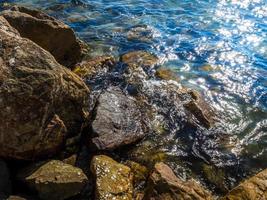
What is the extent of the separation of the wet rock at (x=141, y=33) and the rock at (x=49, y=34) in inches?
103

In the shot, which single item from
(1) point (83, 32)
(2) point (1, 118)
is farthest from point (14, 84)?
(1) point (83, 32)

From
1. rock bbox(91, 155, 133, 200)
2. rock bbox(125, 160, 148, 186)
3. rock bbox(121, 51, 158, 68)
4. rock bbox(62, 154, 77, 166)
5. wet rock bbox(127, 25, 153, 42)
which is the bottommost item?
rock bbox(125, 160, 148, 186)

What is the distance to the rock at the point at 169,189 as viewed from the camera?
6930mm

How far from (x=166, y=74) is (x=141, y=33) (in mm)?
3211

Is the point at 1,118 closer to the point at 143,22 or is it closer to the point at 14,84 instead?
the point at 14,84

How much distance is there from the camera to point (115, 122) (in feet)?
29.0

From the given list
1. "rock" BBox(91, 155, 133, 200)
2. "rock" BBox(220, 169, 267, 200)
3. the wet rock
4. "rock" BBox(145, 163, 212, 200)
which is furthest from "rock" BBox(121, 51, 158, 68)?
"rock" BBox(220, 169, 267, 200)

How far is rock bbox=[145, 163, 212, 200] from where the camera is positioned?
6.93 meters

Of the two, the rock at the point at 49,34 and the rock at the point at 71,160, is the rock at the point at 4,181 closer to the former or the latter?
the rock at the point at 71,160

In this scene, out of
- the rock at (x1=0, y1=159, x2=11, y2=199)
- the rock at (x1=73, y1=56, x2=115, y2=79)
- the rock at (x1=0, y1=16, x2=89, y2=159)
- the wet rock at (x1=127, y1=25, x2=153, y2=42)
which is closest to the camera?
the rock at (x1=0, y1=159, x2=11, y2=199)

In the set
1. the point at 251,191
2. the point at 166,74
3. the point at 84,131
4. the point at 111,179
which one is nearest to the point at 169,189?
the point at 111,179

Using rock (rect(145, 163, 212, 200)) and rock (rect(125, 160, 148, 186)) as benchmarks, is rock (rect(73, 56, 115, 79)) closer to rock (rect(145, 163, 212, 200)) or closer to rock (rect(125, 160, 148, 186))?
rock (rect(125, 160, 148, 186))

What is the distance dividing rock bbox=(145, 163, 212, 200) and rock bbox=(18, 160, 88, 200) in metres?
1.24

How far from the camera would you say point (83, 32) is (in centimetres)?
1423
